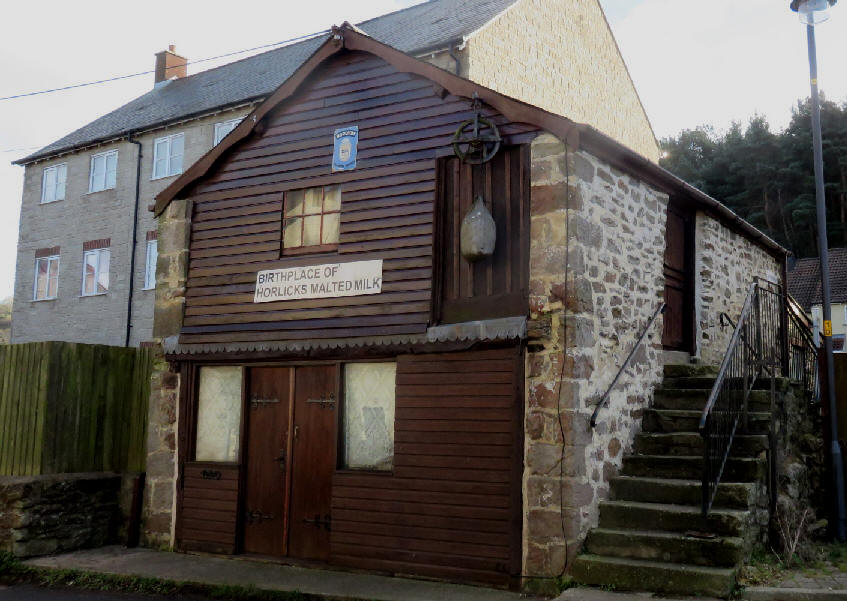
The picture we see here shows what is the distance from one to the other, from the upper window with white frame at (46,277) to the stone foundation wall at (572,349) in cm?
2065

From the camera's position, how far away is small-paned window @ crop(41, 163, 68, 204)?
25.8 m

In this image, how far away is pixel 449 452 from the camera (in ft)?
28.3

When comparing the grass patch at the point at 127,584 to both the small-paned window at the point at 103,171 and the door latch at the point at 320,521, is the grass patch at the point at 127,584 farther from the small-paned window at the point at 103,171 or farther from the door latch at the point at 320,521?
the small-paned window at the point at 103,171

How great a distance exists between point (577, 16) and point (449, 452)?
1468 cm

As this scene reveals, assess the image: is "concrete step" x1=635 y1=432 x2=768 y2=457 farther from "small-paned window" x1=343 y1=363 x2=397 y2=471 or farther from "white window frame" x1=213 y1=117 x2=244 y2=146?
"white window frame" x1=213 y1=117 x2=244 y2=146

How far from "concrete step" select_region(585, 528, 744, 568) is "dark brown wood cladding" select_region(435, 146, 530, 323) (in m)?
2.28

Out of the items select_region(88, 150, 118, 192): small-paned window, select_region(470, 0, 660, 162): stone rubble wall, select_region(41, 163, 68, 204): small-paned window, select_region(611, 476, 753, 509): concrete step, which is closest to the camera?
select_region(611, 476, 753, 509): concrete step

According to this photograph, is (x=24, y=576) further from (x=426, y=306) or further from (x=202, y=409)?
(x=426, y=306)

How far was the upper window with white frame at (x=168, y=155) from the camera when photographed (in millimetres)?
22625

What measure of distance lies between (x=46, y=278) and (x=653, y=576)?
2291cm

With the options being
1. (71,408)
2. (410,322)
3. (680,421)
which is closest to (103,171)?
(71,408)

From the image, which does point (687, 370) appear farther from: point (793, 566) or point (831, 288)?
point (831, 288)

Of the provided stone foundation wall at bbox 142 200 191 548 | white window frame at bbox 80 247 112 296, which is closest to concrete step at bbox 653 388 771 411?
stone foundation wall at bbox 142 200 191 548

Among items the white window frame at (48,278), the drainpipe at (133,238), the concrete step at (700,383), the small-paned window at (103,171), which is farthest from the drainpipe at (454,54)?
the white window frame at (48,278)
